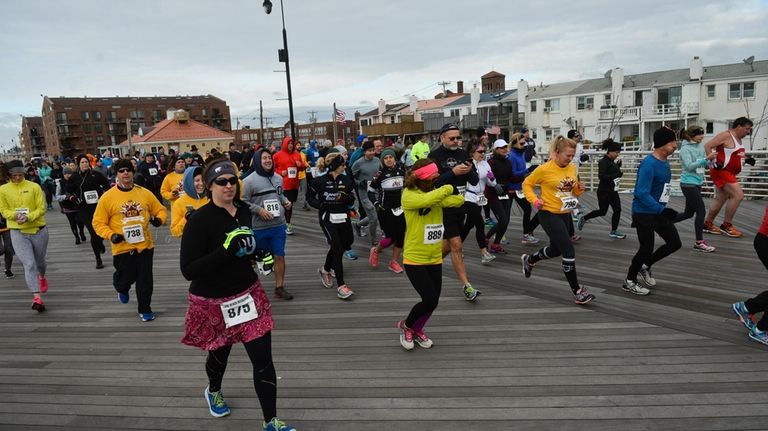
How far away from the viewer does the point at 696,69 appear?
40.1 m

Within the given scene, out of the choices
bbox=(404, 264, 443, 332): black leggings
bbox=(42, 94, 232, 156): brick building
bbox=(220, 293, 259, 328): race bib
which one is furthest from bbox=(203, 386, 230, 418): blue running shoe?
bbox=(42, 94, 232, 156): brick building

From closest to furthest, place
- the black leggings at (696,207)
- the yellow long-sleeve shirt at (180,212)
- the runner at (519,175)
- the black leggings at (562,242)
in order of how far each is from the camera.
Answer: the yellow long-sleeve shirt at (180,212)
the black leggings at (562,242)
the black leggings at (696,207)
the runner at (519,175)

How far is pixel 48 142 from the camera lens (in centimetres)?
9700

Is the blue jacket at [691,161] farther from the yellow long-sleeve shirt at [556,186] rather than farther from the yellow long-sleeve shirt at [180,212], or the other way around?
the yellow long-sleeve shirt at [180,212]

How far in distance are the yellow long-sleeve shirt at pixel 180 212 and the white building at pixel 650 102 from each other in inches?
1390

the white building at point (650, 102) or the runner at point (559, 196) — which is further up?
the white building at point (650, 102)

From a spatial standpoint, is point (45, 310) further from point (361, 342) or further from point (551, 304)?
point (551, 304)

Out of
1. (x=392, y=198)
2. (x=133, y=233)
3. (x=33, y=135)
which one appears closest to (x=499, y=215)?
(x=392, y=198)

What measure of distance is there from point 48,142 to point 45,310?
111 meters

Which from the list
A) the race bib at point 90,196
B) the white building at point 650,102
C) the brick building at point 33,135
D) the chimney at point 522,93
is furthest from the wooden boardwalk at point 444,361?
the brick building at point 33,135

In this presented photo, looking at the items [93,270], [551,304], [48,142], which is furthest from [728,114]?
[48,142]

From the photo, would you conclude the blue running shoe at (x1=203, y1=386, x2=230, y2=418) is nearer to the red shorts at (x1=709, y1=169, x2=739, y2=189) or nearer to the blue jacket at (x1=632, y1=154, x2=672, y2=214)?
the blue jacket at (x1=632, y1=154, x2=672, y2=214)

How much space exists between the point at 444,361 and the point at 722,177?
643 centimetres

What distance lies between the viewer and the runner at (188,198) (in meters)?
5.02
